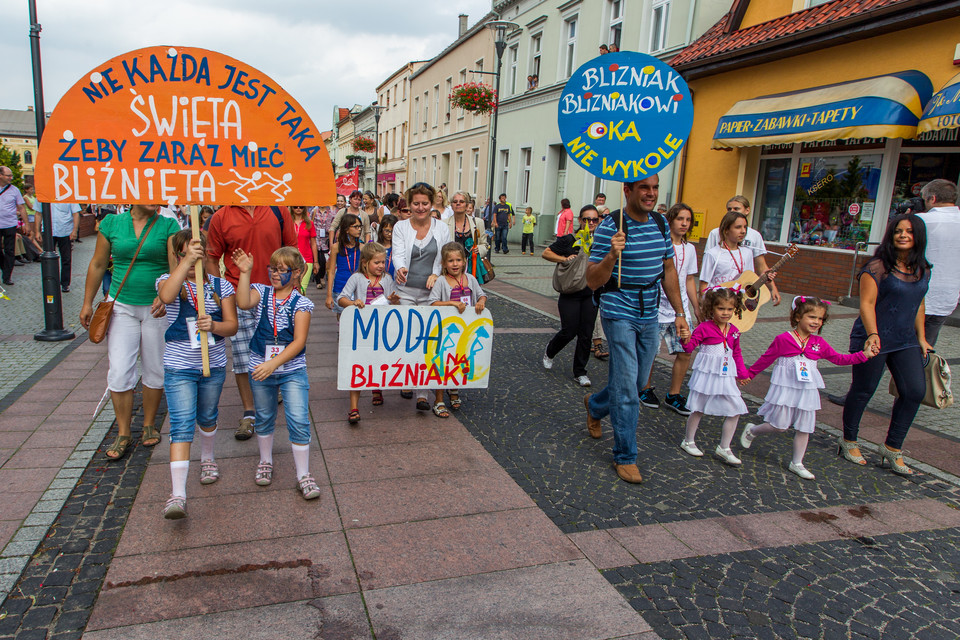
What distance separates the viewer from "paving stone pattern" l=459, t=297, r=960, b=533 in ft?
12.7

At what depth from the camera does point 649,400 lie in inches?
234

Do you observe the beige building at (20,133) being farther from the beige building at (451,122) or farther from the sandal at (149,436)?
the sandal at (149,436)

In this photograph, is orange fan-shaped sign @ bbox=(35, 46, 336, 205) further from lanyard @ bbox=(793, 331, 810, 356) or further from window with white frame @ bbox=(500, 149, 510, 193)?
window with white frame @ bbox=(500, 149, 510, 193)

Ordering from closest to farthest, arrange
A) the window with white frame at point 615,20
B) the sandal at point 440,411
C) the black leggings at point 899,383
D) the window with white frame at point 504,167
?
the black leggings at point 899,383
the sandal at point 440,411
the window with white frame at point 615,20
the window with white frame at point 504,167

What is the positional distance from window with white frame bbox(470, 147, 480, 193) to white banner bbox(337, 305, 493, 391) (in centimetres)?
2586

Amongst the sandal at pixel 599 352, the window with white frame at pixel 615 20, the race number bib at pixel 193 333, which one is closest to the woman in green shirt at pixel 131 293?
the race number bib at pixel 193 333

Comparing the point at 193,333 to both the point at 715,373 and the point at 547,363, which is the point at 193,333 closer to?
the point at 715,373

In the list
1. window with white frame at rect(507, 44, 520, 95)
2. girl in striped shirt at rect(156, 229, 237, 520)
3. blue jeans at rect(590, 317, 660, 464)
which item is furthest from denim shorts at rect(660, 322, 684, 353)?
window with white frame at rect(507, 44, 520, 95)

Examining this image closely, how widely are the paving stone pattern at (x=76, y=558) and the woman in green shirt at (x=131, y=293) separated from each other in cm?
28

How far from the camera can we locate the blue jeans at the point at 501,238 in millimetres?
22078

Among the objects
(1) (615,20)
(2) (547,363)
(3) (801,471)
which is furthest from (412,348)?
(1) (615,20)

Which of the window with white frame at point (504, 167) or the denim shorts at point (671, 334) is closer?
the denim shorts at point (671, 334)

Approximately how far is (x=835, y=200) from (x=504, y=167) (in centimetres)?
1683

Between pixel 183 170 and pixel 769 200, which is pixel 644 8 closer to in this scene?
pixel 769 200
